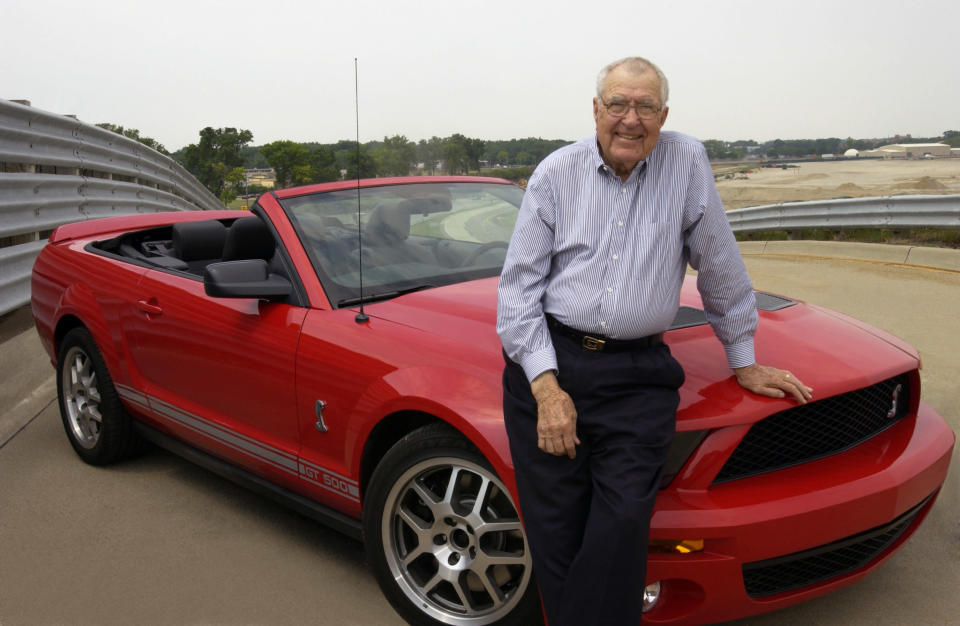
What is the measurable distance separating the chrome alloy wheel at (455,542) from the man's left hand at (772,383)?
0.78m

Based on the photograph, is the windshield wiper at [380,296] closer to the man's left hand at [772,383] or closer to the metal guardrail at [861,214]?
the man's left hand at [772,383]

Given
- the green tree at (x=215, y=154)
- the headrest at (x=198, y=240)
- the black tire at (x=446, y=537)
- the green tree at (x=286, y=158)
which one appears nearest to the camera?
the black tire at (x=446, y=537)

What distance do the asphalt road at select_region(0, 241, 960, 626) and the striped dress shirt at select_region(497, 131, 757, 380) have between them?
1.25 meters

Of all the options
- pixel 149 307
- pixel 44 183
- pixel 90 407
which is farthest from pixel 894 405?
pixel 44 183

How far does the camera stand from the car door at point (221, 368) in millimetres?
3293

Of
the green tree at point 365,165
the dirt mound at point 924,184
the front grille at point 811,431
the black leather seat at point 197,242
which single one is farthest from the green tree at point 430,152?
the dirt mound at point 924,184

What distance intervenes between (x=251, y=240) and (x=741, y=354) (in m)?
2.15

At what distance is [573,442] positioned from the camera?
7.44 ft

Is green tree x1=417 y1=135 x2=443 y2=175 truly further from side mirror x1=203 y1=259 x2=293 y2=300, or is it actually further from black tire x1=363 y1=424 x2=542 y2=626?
black tire x1=363 y1=424 x2=542 y2=626

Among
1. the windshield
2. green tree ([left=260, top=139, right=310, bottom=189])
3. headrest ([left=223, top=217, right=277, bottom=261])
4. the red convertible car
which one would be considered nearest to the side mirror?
the red convertible car

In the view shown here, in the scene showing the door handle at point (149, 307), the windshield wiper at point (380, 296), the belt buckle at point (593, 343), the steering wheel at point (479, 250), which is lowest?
the door handle at point (149, 307)

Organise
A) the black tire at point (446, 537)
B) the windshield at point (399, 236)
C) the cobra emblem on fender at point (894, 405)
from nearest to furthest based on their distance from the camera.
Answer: the black tire at point (446, 537)
the cobra emblem on fender at point (894, 405)
the windshield at point (399, 236)

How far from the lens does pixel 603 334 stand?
232 centimetres

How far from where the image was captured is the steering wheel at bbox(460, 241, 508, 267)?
3721 mm
